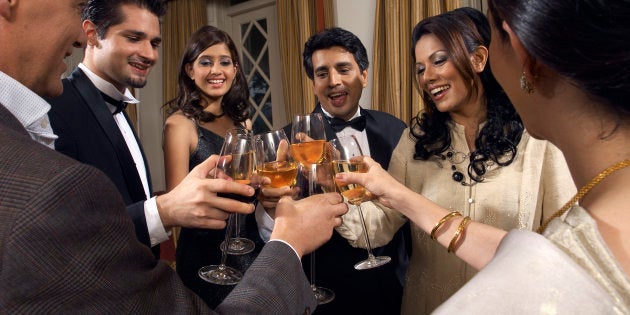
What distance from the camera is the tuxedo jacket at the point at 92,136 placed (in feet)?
5.34

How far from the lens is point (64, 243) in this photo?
0.63m

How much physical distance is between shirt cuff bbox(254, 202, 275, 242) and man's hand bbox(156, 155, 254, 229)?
47 cm

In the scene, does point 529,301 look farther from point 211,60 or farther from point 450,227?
point 211,60

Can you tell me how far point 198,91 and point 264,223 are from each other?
4.43 feet

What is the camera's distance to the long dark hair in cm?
65

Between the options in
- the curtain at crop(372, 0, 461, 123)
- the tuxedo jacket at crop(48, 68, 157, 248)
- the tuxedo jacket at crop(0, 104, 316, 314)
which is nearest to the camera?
the tuxedo jacket at crop(0, 104, 316, 314)

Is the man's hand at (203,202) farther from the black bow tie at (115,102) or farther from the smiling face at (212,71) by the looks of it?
the smiling face at (212,71)

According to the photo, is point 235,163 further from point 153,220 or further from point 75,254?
point 75,254

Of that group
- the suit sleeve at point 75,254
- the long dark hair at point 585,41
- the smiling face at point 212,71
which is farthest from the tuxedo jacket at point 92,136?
the long dark hair at point 585,41

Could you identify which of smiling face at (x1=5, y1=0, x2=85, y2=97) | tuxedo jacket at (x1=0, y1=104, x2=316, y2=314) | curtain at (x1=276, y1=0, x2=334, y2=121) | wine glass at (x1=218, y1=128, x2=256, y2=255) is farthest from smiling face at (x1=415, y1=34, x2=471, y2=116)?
curtain at (x1=276, y1=0, x2=334, y2=121)

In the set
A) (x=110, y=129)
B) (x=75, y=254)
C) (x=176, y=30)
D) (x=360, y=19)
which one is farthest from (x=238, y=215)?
(x=176, y=30)

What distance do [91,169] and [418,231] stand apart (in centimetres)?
128

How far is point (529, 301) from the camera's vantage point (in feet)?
2.00

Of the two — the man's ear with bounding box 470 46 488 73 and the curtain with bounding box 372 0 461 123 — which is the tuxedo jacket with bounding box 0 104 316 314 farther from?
the curtain with bounding box 372 0 461 123
